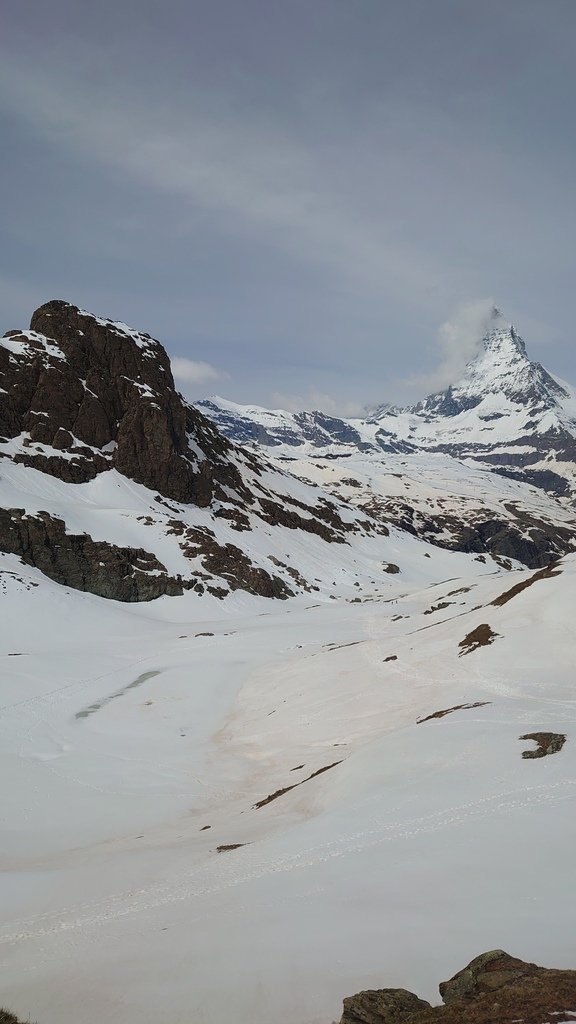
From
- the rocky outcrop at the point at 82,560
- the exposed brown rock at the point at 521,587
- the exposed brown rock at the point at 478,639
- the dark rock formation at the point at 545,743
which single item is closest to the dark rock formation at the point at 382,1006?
the dark rock formation at the point at 545,743

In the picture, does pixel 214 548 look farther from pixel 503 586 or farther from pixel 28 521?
pixel 503 586

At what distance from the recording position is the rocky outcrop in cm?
7675

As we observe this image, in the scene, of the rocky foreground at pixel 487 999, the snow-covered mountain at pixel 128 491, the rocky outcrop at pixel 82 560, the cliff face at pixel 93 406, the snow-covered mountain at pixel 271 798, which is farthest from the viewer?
the cliff face at pixel 93 406

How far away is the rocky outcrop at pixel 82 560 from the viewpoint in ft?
252

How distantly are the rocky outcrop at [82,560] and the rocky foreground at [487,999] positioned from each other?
77.3 metres

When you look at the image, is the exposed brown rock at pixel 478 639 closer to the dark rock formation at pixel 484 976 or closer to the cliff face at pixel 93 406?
the dark rock formation at pixel 484 976

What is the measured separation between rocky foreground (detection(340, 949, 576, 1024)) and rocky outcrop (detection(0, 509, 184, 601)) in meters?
77.3

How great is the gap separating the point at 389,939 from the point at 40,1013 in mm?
4923

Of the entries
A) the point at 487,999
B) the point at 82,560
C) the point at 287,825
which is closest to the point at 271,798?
the point at 287,825

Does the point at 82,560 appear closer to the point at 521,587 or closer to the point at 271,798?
the point at 521,587

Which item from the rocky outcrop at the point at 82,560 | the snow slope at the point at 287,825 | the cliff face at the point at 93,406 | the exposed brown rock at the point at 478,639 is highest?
the cliff face at the point at 93,406

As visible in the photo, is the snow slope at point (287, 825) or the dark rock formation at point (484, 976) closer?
the dark rock formation at point (484, 976)

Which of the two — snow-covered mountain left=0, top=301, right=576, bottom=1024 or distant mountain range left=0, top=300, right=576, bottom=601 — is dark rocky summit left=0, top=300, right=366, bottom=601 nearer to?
distant mountain range left=0, top=300, right=576, bottom=601

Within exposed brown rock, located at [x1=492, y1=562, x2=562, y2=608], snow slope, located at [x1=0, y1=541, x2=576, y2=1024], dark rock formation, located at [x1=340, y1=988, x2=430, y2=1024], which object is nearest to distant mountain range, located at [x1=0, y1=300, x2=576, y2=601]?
snow slope, located at [x1=0, y1=541, x2=576, y2=1024]
